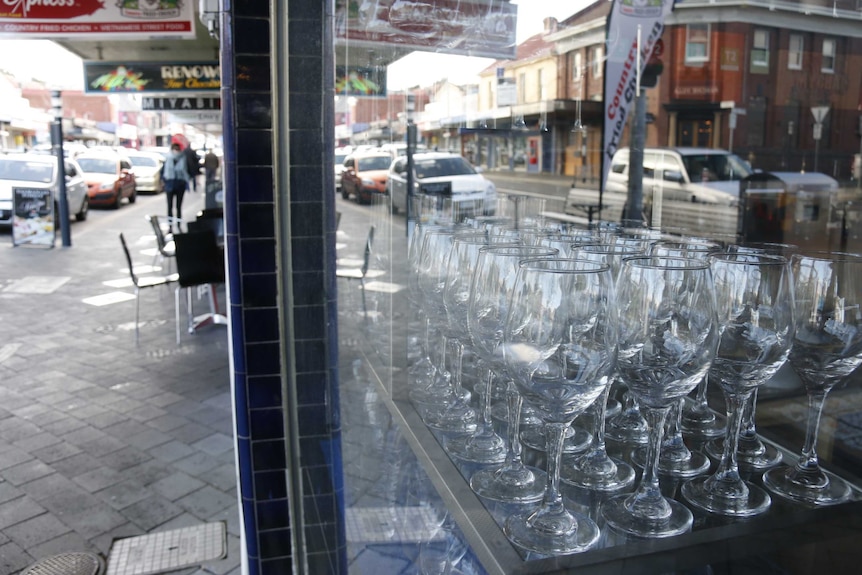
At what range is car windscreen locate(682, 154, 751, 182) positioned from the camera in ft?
29.5

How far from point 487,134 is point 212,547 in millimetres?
2243

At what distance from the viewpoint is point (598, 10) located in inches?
136

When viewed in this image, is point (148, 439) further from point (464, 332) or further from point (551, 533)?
point (551, 533)

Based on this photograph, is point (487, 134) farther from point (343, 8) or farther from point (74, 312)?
point (74, 312)

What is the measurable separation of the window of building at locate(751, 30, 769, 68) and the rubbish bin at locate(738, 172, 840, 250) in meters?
1.48

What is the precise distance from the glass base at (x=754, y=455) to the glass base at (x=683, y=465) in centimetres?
2

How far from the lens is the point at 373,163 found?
2242 mm

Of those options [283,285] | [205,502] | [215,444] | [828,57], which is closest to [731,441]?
[283,285]

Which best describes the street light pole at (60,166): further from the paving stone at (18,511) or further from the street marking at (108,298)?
the paving stone at (18,511)

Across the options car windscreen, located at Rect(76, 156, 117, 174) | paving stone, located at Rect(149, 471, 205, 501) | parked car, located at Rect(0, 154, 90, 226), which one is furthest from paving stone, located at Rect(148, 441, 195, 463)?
car windscreen, located at Rect(76, 156, 117, 174)

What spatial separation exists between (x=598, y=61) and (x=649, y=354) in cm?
312

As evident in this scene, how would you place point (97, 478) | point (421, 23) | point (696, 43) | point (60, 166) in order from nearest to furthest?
point (421, 23) → point (97, 478) → point (696, 43) → point (60, 166)

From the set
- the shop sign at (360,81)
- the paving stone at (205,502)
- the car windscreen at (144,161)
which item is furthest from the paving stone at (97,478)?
the car windscreen at (144,161)

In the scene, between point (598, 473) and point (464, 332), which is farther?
point (464, 332)
